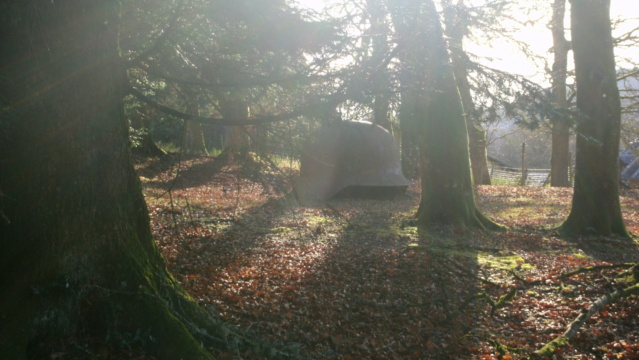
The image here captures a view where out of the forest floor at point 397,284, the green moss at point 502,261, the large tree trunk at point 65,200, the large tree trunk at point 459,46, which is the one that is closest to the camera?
the large tree trunk at point 65,200

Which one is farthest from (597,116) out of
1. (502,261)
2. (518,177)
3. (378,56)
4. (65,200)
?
(518,177)

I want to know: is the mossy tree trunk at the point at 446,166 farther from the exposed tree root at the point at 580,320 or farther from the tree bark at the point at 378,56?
the exposed tree root at the point at 580,320

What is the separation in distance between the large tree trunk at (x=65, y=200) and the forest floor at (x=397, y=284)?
101 centimetres

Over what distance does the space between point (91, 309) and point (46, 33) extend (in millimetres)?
2226

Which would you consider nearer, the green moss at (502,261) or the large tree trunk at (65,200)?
the large tree trunk at (65,200)

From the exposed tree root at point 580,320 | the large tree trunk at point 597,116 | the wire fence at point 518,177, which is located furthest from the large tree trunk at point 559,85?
the exposed tree root at point 580,320

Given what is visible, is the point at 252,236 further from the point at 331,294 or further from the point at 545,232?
the point at 545,232

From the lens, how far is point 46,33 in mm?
4172

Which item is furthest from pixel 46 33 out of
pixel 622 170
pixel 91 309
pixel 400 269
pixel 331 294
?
pixel 622 170

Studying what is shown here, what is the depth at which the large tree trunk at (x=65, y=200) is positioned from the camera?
13.3 ft

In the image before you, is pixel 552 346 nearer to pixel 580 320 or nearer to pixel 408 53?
pixel 580 320

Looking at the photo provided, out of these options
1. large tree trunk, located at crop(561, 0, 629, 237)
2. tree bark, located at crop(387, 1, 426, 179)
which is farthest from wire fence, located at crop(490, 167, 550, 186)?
tree bark, located at crop(387, 1, 426, 179)

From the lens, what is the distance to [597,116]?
10.3 m

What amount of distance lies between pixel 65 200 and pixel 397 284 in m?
4.42
